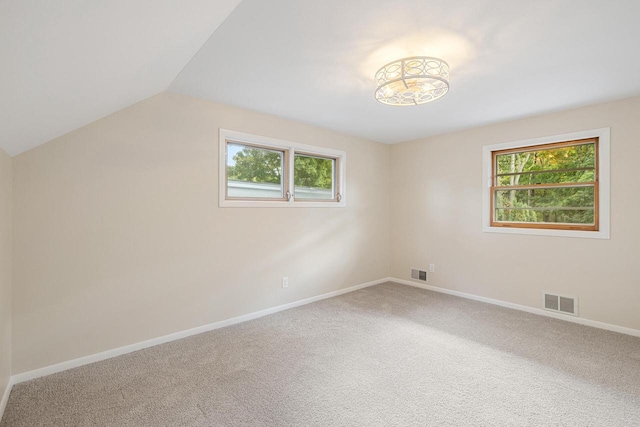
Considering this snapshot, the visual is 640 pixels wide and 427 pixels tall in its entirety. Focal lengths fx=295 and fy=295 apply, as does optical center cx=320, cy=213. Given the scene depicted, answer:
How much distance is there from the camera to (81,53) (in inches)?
46.7

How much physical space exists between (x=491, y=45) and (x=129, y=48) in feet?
6.85

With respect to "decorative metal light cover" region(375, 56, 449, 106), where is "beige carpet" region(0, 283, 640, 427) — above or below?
below

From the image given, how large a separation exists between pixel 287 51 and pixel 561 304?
3759 millimetres

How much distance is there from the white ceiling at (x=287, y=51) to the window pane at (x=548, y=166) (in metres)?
0.60

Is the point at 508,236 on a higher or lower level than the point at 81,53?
lower

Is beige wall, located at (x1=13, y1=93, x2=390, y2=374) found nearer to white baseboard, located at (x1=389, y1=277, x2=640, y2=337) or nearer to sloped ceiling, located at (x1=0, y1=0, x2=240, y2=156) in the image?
sloped ceiling, located at (x1=0, y1=0, x2=240, y2=156)

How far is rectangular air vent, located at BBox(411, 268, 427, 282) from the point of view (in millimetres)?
4445

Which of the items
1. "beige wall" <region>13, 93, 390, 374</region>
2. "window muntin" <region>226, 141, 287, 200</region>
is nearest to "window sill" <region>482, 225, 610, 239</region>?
"beige wall" <region>13, 93, 390, 374</region>

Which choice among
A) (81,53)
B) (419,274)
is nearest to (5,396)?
(81,53)

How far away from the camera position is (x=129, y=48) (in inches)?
53.6

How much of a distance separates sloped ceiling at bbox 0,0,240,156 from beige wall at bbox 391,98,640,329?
11.5 feet

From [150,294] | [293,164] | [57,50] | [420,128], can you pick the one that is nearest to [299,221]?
[293,164]

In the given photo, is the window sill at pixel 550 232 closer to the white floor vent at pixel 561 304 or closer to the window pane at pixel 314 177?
the white floor vent at pixel 561 304

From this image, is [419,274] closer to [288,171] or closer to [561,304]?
[561,304]
